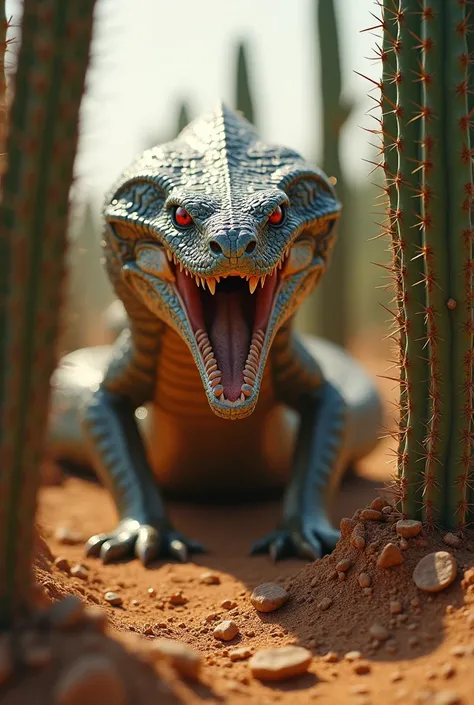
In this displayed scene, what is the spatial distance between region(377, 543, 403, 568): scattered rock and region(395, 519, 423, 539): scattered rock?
8 cm

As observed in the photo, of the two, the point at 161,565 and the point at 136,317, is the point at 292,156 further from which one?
the point at 161,565

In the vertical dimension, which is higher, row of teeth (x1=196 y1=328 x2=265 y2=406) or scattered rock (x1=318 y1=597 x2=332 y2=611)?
row of teeth (x1=196 y1=328 x2=265 y2=406)

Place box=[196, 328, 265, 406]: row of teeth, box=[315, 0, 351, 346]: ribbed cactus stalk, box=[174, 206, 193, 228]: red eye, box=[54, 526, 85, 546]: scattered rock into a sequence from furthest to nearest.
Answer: box=[315, 0, 351, 346]: ribbed cactus stalk < box=[54, 526, 85, 546]: scattered rock < box=[174, 206, 193, 228]: red eye < box=[196, 328, 265, 406]: row of teeth

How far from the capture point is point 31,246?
1.73 m

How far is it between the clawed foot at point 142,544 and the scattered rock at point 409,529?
52.9 inches

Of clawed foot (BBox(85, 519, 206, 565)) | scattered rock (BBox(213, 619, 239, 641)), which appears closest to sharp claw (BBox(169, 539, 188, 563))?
clawed foot (BBox(85, 519, 206, 565))

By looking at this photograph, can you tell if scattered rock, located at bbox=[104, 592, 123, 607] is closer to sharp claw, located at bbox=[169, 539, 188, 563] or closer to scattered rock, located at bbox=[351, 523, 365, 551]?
sharp claw, located at bbox=[169, 539, 188, 563]

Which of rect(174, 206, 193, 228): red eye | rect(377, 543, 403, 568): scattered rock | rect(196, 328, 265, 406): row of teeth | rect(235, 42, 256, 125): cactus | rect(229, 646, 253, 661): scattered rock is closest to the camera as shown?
rect(229, 646, 253, 661): scattered rock

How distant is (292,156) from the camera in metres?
3.53

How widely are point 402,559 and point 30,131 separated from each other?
1554 millimetres

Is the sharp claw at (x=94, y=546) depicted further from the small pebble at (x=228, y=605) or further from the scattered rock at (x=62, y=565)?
the small pebble at (x=228, y=605)

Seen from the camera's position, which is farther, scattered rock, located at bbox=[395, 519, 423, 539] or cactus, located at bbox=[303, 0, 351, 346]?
cactus, located at bbox=[303, 0, 351, 346]

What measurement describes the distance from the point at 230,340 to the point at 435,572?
118 centimetres

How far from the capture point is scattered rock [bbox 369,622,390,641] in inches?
82.2
